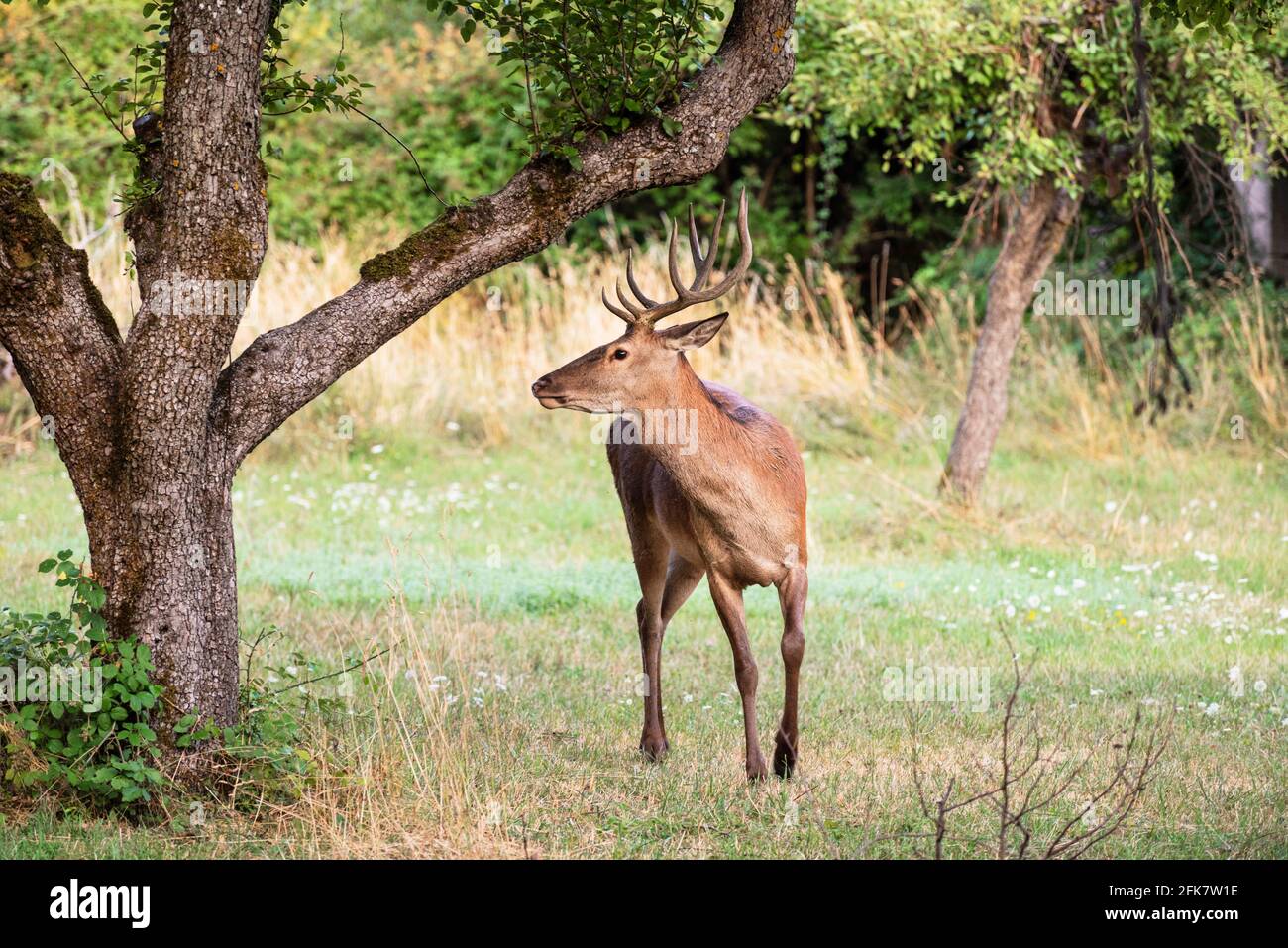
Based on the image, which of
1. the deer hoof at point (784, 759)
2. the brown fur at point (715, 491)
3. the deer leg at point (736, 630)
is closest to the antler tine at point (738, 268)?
the brown fur at point (715, 491)

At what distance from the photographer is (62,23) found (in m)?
16.5

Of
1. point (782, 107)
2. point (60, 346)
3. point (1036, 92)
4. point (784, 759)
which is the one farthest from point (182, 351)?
point (782, 107)

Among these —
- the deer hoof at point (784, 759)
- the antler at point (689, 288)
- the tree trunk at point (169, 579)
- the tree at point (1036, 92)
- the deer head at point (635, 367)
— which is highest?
the tree at point (1036, 92)

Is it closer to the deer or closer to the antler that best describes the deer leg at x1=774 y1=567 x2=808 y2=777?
the deer

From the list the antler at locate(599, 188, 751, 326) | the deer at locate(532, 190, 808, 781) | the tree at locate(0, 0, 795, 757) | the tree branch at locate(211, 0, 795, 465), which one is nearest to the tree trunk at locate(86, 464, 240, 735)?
the tree at locate(0, 0, 795, 757)

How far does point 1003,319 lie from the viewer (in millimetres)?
10766

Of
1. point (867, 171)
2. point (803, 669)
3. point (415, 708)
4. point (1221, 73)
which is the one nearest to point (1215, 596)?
point (803, 669)

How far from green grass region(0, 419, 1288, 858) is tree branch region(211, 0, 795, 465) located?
66 centimetres

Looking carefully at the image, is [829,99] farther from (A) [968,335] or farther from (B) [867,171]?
(B) [867,171]

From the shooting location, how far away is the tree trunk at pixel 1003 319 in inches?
413

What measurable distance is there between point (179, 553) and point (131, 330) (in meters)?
0.74

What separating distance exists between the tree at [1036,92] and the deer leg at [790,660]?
443 centimetres

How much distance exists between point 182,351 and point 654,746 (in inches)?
95.4

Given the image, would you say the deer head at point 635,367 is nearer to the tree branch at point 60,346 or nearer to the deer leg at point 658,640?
the deer leg at point 658,640
